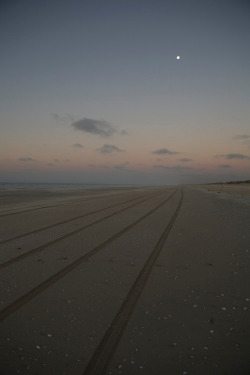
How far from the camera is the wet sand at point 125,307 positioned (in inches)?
74.4

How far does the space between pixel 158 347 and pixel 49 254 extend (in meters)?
3.04

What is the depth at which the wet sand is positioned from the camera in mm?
1889

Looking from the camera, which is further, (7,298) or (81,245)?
(81,245)

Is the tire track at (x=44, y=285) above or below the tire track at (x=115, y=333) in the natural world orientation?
above

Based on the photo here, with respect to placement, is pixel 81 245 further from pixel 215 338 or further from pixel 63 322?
pixel 215 338

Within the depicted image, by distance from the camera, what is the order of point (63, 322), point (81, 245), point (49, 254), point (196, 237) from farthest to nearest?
point (196, 237) → point (81, 245) → point (49, 254) → point (63, 322)

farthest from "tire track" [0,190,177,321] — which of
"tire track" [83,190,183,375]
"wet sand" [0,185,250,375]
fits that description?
"tire track" [83,190,183,375]

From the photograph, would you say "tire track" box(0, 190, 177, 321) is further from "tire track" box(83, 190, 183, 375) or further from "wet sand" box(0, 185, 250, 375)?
"tire track" box(83, 190, 183, 375)

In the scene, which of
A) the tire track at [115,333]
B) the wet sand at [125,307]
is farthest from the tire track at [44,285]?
the tire track at [115,333]

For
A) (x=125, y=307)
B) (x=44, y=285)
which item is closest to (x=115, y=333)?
(x=125, y=307)

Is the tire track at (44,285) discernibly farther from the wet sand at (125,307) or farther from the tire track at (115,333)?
the tire track at (115,333)

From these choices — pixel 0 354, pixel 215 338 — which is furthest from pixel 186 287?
pixel 0 354

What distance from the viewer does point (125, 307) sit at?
259 centimetres

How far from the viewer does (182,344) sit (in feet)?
6.73
